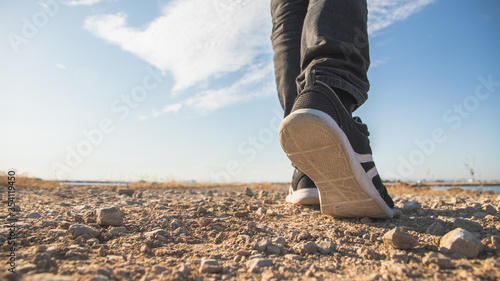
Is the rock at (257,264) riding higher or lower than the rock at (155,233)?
lower

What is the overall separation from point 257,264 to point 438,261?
2.02ft

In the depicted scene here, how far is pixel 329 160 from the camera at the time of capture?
4.32ft

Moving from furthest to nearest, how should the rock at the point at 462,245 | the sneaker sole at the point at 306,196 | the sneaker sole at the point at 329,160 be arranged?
the sneaker sole at the point at 306,196, the sneaker sole at the point at 329,160, the rock at the point at 462,245

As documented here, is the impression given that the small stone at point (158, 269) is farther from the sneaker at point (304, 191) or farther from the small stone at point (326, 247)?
the sneaker at point (304, 191)

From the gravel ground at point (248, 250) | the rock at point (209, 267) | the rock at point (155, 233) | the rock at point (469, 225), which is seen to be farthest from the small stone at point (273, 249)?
the rock at point (469, 225)

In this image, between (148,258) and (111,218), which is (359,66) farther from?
(111,218)

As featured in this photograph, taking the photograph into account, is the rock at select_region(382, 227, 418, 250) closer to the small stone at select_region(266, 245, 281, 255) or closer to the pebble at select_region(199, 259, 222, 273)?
the small stone at select_region(266, 245, 281, 255)

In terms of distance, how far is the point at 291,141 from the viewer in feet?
4.35

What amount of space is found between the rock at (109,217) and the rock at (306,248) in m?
0.96

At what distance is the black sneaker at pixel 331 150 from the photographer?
49.6 inches

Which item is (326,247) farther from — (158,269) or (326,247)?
(158,269)

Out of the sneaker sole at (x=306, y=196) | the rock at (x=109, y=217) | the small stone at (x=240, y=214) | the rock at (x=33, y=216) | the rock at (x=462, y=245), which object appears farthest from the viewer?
the sneaker sole at (x=306, y=196)

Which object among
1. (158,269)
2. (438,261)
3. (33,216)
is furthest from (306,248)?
(33,216)

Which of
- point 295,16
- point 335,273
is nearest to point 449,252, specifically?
point 335,273
